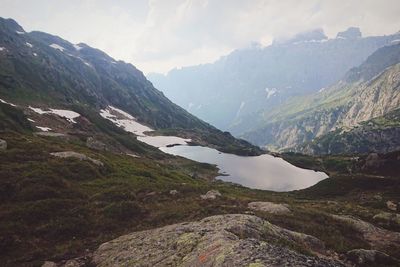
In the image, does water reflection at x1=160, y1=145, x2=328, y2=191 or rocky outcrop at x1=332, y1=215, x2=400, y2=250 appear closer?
rocky outcrop at x1=332, y1=215, x2=400, y2=250

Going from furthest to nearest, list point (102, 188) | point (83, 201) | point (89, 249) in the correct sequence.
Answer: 1. point (102, 188)
2. point (83, 201)
3. point (89, 249)

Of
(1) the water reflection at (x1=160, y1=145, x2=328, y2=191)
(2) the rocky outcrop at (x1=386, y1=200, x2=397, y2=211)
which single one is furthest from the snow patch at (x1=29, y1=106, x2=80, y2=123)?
(2) the rocky outcrop at (x1=386, y1=200, x2=397, y2=211)

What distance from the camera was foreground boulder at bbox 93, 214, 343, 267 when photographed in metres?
15.5

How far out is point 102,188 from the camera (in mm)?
43594

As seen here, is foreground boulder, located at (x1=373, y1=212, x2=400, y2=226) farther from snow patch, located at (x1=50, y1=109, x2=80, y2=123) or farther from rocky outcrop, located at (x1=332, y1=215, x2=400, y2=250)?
snow patch, located at (x1=50, y1=109, x2=80, y2=123)

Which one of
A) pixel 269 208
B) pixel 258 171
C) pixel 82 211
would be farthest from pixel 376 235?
pixel 258 171

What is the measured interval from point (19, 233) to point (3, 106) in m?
94.1

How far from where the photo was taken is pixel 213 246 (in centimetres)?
1830

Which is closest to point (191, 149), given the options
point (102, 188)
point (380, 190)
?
point (380, 190)

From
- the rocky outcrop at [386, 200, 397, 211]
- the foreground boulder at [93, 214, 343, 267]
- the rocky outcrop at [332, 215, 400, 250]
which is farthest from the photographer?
the rocky outcrop at [386, 200, 397, 211]

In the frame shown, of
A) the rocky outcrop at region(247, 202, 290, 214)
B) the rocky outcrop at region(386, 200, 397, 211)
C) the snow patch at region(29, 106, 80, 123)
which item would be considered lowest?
the rocky outcrop at region(247, 202, 290, 214)

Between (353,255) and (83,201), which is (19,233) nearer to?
(83,201)

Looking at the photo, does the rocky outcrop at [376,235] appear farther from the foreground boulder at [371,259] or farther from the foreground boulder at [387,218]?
the foreground boulder at [371,259]

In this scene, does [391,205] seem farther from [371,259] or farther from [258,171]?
[258,171]
